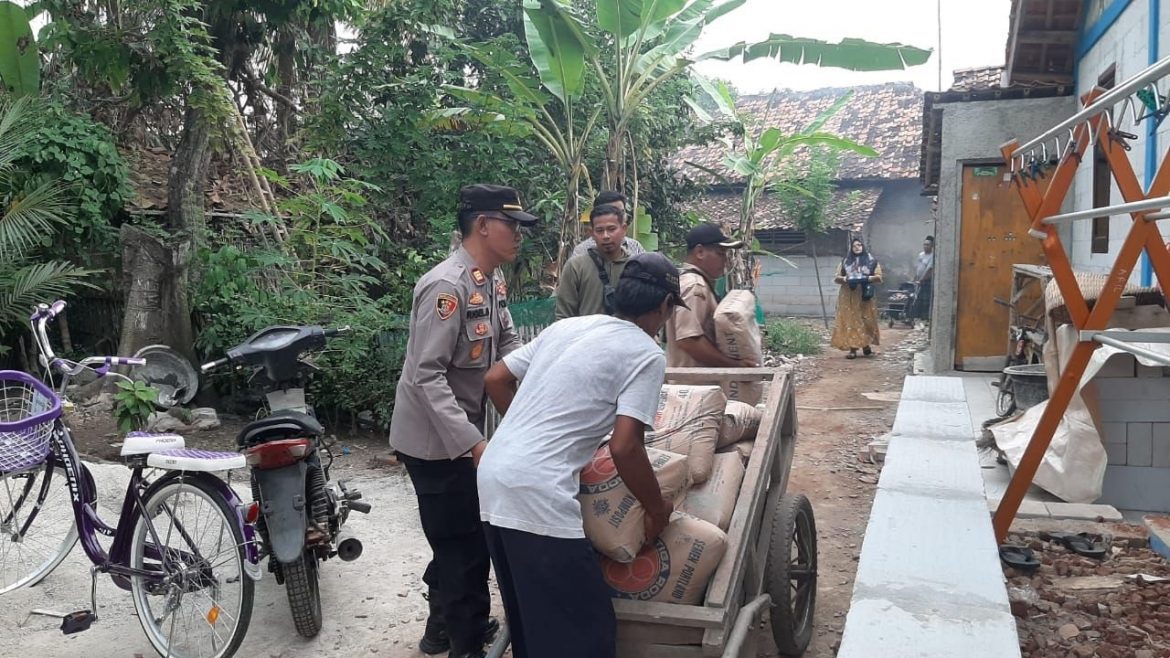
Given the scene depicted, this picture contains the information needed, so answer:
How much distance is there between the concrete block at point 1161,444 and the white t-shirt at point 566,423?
13.2ft

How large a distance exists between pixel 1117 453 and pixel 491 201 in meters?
4.14

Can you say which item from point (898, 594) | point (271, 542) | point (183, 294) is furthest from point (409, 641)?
point (183, 294)

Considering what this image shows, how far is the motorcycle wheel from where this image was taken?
11.4 feet

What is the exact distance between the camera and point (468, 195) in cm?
314

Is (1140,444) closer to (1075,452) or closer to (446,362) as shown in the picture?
(1075,452)

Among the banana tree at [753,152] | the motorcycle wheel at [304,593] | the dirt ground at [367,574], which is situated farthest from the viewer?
the banana tree at [753,152]

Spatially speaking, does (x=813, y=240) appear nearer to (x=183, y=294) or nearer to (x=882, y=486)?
(x=183, y=294)

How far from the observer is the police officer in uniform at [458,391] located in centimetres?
301

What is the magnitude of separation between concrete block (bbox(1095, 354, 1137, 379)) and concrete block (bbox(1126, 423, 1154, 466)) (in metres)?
0.31

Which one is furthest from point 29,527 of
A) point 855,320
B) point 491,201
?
point 855,320

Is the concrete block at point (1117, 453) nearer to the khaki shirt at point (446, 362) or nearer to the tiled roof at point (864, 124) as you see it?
the khaki shirt at point (446, 362)

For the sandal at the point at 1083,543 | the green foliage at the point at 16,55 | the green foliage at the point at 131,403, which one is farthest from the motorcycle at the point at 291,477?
the green foliage at the point at 16,55

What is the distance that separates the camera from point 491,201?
3.14 metres

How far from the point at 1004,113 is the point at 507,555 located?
901cm
